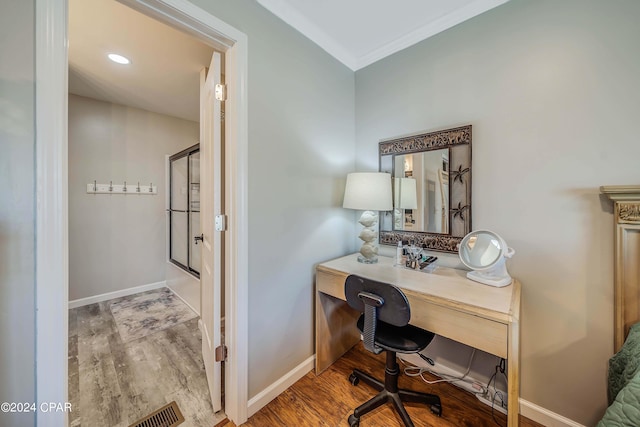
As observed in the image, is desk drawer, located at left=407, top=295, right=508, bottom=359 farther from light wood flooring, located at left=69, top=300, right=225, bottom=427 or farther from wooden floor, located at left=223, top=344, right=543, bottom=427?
light wood flooring, located at left=69, top=300, right=225, bottom=427

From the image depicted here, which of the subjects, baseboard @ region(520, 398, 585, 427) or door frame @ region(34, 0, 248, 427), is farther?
baseboard @ region(520, 398, 585, 427)

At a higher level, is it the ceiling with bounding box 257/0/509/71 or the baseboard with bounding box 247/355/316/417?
the ceiling with bounding box 257/0/509/71

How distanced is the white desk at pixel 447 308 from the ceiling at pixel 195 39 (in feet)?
5.41

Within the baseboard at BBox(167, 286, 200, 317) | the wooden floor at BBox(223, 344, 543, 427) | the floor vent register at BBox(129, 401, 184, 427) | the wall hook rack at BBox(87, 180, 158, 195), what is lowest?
the floor vent register at BBox(129, 401, 184, 427)

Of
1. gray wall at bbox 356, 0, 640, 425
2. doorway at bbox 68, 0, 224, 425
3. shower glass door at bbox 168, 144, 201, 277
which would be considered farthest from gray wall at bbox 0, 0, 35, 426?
gray wall at bbox 356, 0, 640, 425

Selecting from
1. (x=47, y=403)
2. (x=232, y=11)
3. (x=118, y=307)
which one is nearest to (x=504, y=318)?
(x=47, y=403)

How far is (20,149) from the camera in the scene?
2.51ft

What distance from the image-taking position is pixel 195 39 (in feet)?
4.38

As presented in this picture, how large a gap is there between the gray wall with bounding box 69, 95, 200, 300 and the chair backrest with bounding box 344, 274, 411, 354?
3129 mm

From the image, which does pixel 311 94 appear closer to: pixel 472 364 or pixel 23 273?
pixel 23 273

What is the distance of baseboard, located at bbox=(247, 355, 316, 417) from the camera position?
4.59ft

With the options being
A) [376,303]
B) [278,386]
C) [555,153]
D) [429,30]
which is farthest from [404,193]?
[278,386]

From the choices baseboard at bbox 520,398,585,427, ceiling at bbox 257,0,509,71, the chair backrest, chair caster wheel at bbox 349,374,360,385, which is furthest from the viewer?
Answer: chair caster wheel at bbox 349,374,360,385

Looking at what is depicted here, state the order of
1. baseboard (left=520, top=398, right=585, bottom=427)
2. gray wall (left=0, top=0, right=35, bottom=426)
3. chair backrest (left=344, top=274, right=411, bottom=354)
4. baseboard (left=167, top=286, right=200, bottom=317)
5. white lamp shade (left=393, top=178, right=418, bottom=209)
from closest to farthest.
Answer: gray wall (left=0, top=0, right=35, bottom=426) < chair backrest (left=344, top=274, right=411, bottom=354) < baseboard (left=520, top=398, right=585, bottom=427) < white lamp shade (left=393, top=178, right=418, bottom=209) < baseboard (left=167, top=286, right=200, bottom=317)
